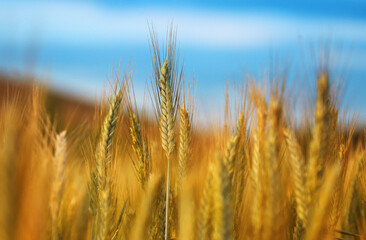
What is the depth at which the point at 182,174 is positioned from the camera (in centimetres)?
173

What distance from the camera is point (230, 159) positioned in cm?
140

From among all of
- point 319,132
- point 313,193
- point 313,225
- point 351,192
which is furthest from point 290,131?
point 351,192

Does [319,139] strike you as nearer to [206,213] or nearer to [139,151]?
[206,213]

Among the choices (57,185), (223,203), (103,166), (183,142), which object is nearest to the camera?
(223,203)

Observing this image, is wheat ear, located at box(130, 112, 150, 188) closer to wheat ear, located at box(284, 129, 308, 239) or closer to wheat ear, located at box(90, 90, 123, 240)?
wheat ear, located at box(90, 90, 123, 240)

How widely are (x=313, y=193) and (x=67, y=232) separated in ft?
2.79

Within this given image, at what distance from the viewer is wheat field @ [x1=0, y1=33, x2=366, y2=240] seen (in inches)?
44.2

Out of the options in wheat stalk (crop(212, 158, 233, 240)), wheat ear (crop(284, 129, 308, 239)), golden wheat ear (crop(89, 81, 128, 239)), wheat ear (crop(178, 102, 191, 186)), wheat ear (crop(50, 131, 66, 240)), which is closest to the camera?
wheat stalk (crop(212, 158, 233, 240))

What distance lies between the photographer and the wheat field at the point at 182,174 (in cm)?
112

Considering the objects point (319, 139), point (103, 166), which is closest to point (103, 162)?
point (103, 166)

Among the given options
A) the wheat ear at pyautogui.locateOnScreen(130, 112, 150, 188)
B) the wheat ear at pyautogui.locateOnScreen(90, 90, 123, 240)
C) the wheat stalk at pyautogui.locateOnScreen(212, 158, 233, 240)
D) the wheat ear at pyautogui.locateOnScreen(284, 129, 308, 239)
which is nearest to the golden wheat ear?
the wheat ear at pyautogui.locateOnScreen(90, 90, 123, 240)

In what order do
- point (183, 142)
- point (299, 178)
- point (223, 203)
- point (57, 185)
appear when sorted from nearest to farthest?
point (223, 203) < point (57, 185) < point (299, 178) < point (183, 142)

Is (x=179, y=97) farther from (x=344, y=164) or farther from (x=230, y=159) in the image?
(x=344, y=164)

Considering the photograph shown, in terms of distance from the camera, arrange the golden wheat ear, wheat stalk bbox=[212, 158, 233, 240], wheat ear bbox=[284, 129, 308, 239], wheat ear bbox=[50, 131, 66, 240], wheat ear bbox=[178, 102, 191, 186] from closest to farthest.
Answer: wheat stalk bbox=[212, 158, 233, 240] < wheat ear bbox=[50, 131, 66, 240] < wheat ear bbox=[284, 129, 308, 239] < the golden wheat ear < wheat ear bbox=[178, 102, 191, 186]
